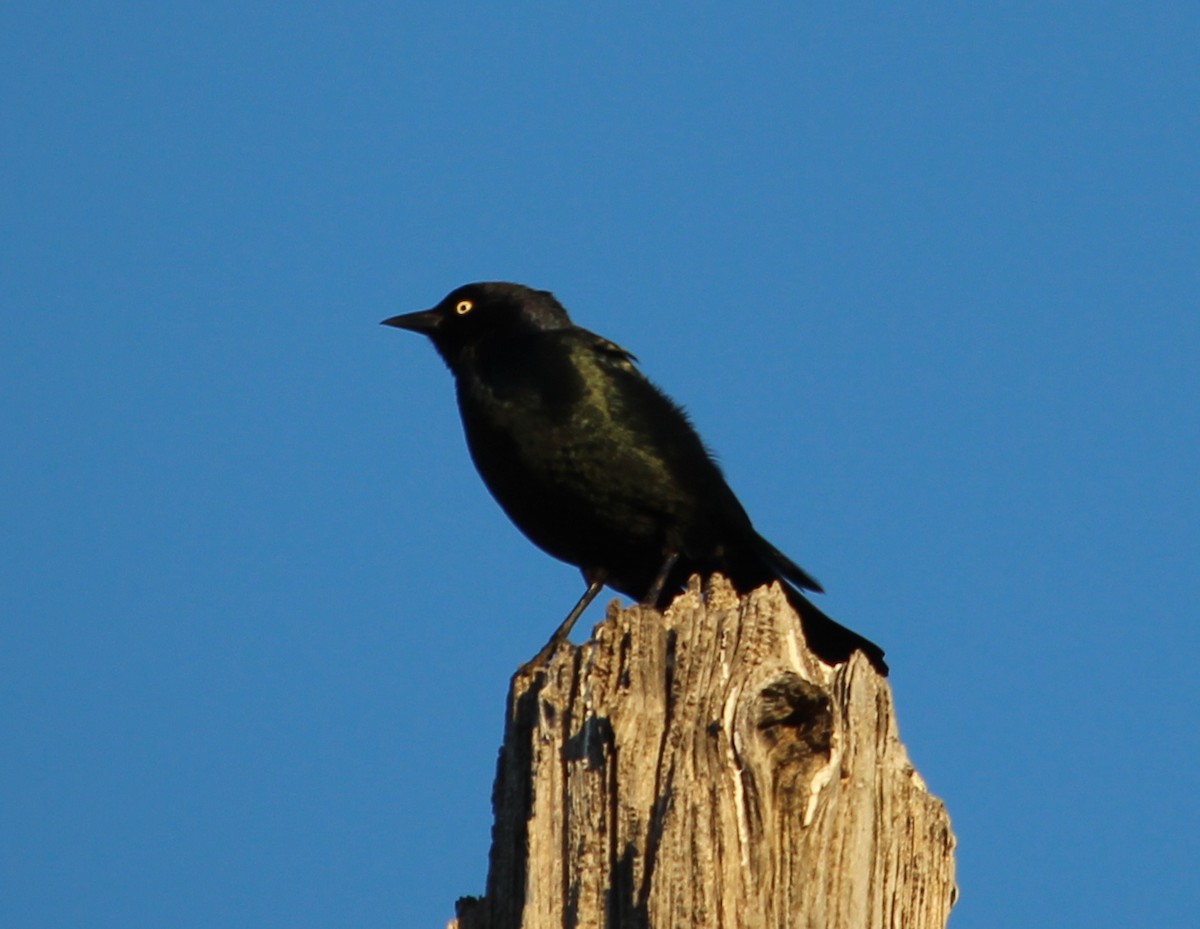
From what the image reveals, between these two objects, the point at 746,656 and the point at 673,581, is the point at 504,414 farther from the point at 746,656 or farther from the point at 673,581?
the point at 746,656

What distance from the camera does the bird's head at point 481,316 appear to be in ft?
25.8

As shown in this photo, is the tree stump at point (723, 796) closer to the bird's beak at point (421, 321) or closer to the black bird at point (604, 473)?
the black bird at point (604, 473)

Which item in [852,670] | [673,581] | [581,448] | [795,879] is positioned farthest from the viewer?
[673,581]

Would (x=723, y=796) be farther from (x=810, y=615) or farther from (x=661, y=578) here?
(x=661, y=578)

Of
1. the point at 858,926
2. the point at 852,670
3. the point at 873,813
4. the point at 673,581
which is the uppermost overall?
the point at 673,581

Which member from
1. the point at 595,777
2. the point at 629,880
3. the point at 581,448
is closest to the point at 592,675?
the point at 595,777

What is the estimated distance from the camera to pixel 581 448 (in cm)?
695

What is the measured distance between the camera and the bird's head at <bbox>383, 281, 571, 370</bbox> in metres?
7.86

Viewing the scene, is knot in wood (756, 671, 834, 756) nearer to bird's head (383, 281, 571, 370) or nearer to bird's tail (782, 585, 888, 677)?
bird's tail (782, 585, 888, 677)

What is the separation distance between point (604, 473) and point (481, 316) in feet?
4.64

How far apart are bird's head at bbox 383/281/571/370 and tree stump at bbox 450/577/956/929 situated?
4.03 metres

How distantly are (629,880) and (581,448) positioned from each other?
3536 mm

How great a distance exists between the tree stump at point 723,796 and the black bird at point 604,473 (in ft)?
9.53

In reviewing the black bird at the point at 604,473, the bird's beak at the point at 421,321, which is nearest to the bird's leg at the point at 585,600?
the black bird at the point at 604,473
